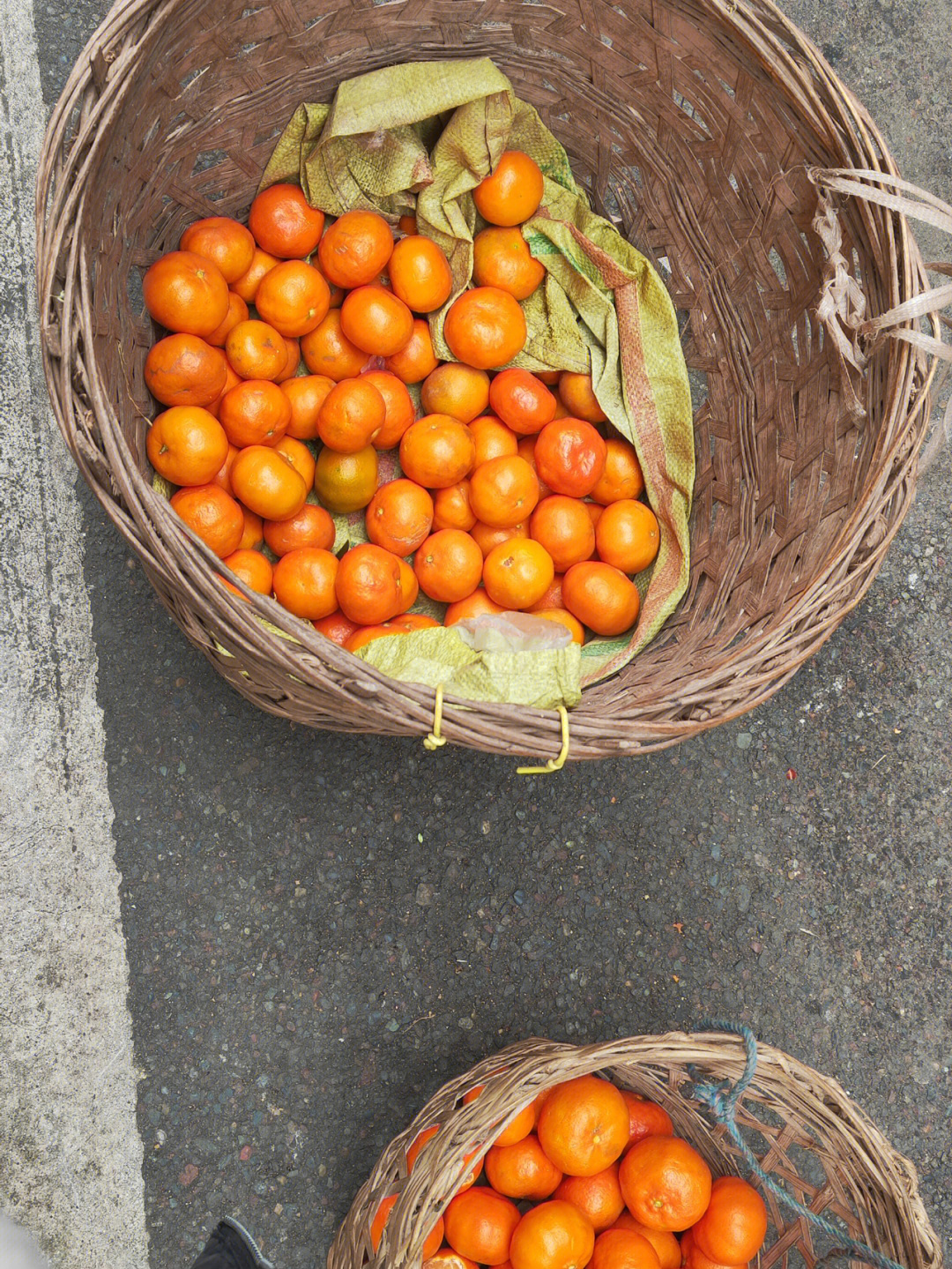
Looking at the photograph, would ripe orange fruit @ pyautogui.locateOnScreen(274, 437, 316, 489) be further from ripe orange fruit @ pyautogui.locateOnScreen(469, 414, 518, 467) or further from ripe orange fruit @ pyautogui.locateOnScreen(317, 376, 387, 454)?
ripe orange fruit @ pyautogui.locateOnScreen(469, 414, 518, 467)

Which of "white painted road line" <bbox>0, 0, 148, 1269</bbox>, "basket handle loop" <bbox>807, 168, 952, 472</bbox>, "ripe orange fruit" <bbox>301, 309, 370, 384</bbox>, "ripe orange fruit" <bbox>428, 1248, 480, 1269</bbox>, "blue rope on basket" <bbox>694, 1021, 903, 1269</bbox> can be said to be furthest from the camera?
"white painted road line" <bbox>0, 0, 148, 1269</bbox>

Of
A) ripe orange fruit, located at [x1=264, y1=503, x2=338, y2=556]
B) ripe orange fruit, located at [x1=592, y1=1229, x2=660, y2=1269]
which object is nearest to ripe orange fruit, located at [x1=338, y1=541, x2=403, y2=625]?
ripe orange fruit, located at [x1=264, y1=503, x2=338, y2=556]

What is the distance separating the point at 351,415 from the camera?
136 centimetres

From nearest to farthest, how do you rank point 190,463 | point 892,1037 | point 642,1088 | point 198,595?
1. point 198,595
2. point 190,463
3. point 642,1088
4. point 892,1037

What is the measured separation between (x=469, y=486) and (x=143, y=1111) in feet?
3.78

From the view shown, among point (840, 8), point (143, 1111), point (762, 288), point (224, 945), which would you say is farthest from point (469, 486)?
point (840, 8)

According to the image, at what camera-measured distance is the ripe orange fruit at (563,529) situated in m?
1.46

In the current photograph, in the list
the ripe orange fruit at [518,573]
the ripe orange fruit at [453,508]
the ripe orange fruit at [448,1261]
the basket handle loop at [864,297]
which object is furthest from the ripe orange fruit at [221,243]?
the ripe orange fruit at [448,1261]

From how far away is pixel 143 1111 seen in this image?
163 centimetres

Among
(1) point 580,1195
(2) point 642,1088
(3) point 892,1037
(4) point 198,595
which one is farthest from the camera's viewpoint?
(3) point 892,1037

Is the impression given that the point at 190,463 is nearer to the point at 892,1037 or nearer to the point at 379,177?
the point at 379,177

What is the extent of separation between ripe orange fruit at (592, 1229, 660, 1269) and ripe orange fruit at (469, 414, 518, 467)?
115 cm

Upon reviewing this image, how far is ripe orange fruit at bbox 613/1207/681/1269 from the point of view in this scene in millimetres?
1457

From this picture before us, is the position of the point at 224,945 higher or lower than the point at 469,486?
lower
